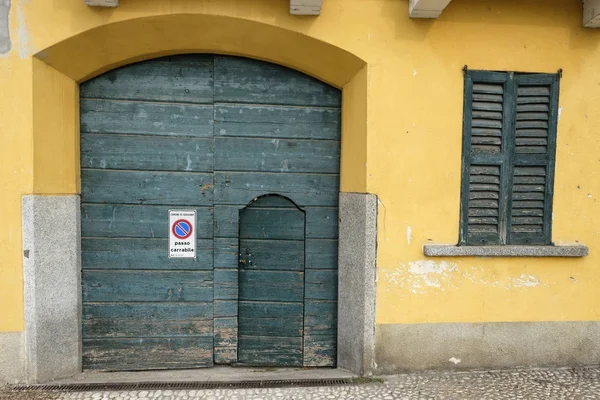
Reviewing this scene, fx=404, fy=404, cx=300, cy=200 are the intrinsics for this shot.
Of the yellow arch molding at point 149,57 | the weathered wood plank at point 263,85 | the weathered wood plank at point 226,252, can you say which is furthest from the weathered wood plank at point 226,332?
the weathered wood plank at point 263,85

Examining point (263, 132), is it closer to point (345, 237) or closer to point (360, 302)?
point (345, 237)

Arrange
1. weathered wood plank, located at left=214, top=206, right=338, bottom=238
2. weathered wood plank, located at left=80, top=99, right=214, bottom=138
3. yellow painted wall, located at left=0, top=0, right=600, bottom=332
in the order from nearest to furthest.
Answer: yellow painted wall, located at left=0, top=0, right=600, bottom=332 < weathered wood plank, located at left=80, top=99, right=214, bottom=138 < weathered wood plank, located at left=214, top=206, right=338, bottom=238

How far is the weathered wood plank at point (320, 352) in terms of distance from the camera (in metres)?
3.90

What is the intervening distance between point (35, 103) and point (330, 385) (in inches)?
133

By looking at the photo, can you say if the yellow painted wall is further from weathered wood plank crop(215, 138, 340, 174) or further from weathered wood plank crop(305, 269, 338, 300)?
weathered wood plank crop(305, 269, 338, 300)

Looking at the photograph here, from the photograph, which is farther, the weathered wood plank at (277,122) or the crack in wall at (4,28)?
the weathered wood plank at (277,122)

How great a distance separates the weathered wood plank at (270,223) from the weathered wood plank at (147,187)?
1.29ft

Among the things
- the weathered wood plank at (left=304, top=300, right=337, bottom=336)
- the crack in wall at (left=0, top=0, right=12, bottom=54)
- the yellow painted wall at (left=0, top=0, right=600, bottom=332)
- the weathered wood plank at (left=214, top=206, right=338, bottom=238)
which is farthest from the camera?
the weathered wood plank at (left=304, top=300, right=337, bottom=336)

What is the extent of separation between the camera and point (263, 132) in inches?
149

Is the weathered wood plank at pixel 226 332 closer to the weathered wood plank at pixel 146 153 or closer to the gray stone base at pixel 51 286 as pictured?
the gray stone base at pixel 51 286

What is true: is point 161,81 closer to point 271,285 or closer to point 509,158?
point 271,285

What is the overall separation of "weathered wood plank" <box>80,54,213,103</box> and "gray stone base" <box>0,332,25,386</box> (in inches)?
84.4

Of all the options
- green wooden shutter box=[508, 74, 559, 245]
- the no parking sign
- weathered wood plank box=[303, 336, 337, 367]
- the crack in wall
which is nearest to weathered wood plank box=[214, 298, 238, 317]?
the no parking sign

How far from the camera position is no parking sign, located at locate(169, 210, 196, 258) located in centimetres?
375
